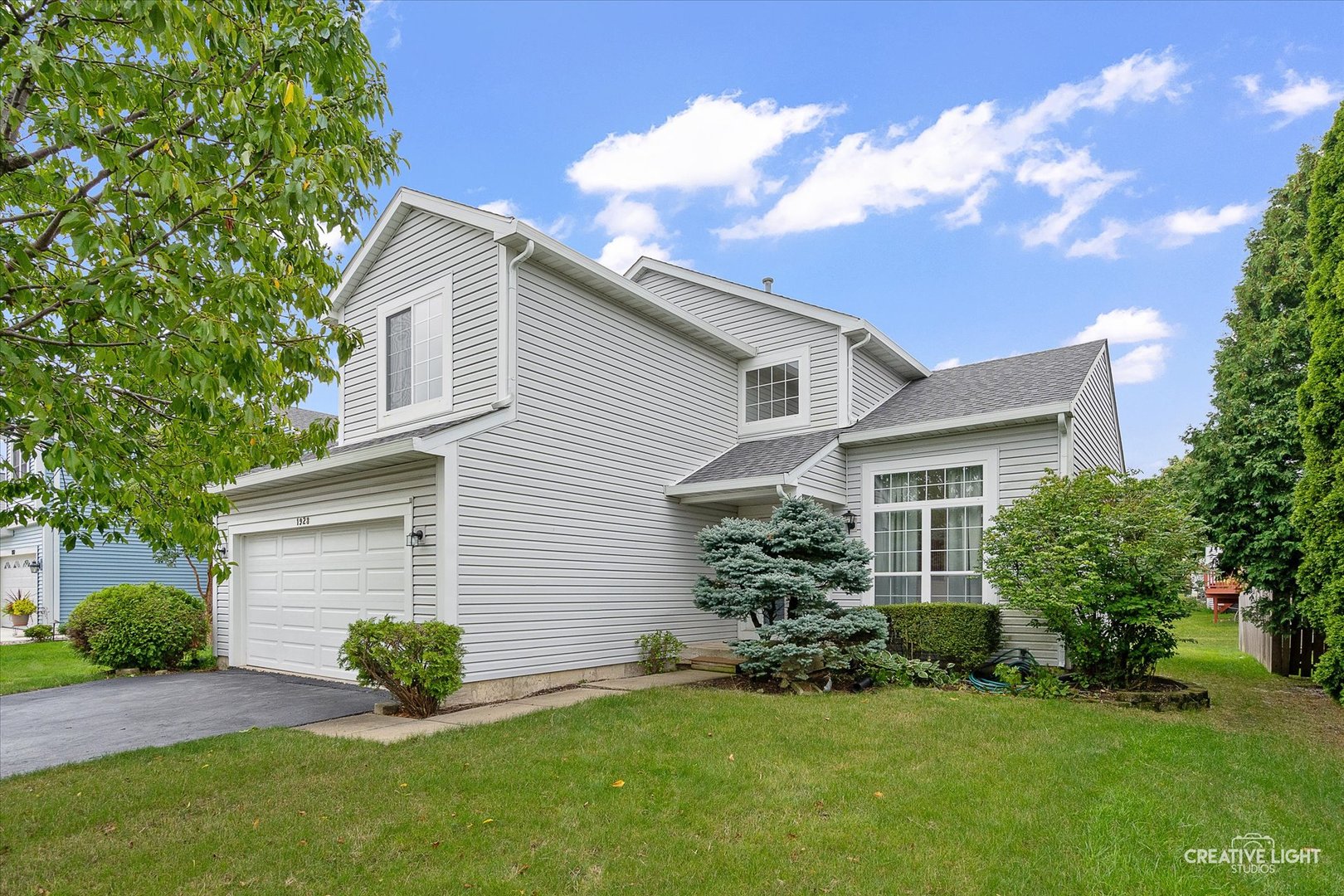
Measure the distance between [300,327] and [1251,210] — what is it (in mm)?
17419

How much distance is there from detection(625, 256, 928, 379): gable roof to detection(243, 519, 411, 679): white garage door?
19.0ft

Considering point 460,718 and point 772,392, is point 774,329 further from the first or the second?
point 460,718

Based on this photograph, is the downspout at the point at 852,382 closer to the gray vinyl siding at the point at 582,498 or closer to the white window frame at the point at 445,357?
the gray vinyl siding at the point at 582,498

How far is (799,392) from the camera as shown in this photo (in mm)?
12508

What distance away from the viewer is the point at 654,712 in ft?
23.7

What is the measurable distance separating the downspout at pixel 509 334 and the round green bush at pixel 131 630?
7.15 metres

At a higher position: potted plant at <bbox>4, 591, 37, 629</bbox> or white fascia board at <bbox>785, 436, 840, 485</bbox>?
white fascia board at <bbox>785, 436, 840, 485</bbox>

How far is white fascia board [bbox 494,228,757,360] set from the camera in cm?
884

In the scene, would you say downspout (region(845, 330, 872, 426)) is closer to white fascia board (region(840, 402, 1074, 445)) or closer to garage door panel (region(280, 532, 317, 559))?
white fascia board (region(840, 402, 1074, 445))

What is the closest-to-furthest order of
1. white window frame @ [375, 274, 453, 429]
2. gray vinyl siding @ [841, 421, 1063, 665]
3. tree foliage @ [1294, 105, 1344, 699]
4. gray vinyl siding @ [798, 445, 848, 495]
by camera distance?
tree foliage @ [1294, 105, 1344, 699], white window frame @ [375, 274, 453, 429], gray vinyl siding @ [841, 421, 1063, 665], gray vinyl siding @ [798, 445, 848, 495]

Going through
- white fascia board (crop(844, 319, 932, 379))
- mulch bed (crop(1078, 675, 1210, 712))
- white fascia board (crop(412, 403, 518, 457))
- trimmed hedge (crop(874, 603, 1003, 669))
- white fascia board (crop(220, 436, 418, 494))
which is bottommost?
mulch bed (crop(1078, 675, 1210, 712))

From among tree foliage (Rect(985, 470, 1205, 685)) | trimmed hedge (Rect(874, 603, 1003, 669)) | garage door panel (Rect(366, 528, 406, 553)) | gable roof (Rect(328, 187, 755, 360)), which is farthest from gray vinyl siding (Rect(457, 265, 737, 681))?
tree foliage (Rect(985, 470, 1205, 685))

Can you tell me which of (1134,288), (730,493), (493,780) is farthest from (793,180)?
(493,780)

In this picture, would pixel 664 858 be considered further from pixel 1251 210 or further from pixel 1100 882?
pixel 1251 210
